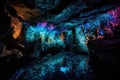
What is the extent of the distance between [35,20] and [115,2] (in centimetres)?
614

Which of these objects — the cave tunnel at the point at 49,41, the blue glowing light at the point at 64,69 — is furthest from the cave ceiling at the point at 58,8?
the blue glowing light at the point at 64,69

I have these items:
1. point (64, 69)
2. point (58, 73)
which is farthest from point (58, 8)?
point (58, 73)

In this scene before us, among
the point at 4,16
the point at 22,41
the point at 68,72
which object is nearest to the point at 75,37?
the point at 22,41

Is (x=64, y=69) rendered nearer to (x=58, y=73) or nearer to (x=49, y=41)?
(x=58, y=73)

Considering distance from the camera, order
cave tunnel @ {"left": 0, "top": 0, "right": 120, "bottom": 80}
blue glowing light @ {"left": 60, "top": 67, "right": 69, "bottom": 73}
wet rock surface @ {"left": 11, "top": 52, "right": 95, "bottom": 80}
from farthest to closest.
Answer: blue glowing light @ {"left": 60, "top": 67, "right": 69, "bottom": 73}, wet rock surface @ {"left": 11, "top": 52, "right": 95, "bottom": 80}, cave tunnel @ {"left": 0, "top": 0, "right": 120, "bottom": 80}

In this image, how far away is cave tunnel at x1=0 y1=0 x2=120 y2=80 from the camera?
5520mm

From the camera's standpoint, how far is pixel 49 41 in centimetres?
1420

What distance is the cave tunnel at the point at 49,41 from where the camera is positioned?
5520mm

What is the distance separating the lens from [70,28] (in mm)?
14508

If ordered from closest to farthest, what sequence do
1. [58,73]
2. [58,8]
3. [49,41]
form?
[58,73]
[58,8]
[49,41]

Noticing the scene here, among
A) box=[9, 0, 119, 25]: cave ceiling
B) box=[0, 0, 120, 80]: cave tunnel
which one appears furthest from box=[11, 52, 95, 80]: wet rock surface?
box=[9, 0, 119, 25]: cave ceiling

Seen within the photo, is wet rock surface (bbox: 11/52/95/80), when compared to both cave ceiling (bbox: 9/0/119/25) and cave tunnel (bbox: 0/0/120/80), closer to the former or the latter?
cave tunnel (bbox: 0/0/120/80)

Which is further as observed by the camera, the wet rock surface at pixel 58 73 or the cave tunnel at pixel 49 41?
the wet rock surface at pixel 58 73

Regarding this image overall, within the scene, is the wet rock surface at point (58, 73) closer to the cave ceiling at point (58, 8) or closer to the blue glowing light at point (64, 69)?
the blue glowing light at point (64, 69)
